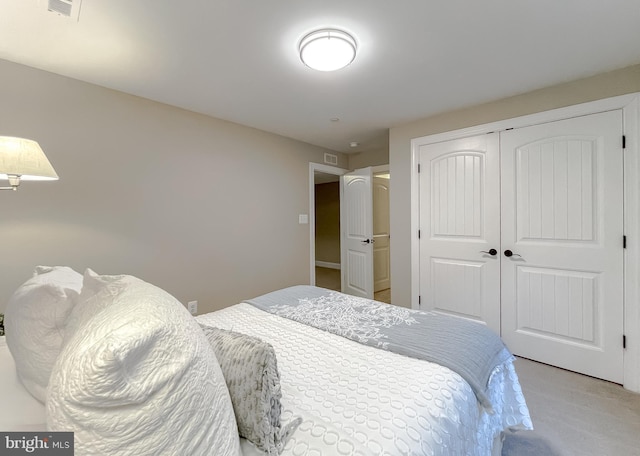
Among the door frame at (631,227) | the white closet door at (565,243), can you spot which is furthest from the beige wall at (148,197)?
the door frame at (631,227)

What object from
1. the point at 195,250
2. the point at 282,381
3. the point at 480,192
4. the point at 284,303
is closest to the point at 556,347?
the point at 480,192

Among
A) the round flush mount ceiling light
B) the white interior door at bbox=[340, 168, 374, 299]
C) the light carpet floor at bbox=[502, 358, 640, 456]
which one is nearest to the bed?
the light carpet floor at bbox=[502, 358, 640, 456]

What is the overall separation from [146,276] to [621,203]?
12.7ft

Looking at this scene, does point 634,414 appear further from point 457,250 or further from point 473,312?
point 457,250

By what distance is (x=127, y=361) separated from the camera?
471 millimetres

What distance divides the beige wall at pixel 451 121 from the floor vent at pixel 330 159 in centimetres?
118

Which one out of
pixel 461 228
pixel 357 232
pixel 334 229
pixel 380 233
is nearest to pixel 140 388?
pixel 461 228

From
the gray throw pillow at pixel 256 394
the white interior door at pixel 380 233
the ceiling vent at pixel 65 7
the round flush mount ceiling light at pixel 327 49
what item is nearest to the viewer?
the gray throw pillow at pixel 256 394

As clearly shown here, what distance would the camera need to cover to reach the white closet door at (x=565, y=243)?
81.0 inches

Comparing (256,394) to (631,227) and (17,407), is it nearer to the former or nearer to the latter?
(17,407)

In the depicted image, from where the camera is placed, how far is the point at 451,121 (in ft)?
9.18

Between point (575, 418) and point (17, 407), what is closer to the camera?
point (17, 407)

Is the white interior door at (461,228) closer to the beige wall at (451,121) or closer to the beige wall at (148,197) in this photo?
the beige wall at (451,121)

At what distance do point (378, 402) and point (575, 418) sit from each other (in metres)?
1.71
